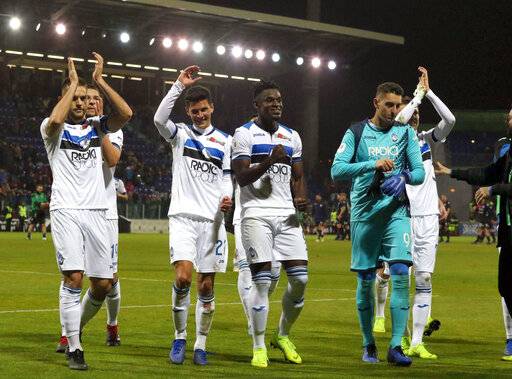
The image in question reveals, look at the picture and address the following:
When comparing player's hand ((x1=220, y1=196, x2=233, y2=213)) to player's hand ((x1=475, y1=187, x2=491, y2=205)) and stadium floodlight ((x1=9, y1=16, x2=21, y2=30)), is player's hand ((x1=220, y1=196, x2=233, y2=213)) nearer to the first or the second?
player's hand ((x1=475, y1=187, x2=491, y2=205))

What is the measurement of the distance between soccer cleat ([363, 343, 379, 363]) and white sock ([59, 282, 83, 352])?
2612 mm

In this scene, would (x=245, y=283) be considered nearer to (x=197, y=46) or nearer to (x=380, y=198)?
(x=380, y=198)

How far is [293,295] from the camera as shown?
1020cm

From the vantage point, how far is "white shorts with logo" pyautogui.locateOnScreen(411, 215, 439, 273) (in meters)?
11.5

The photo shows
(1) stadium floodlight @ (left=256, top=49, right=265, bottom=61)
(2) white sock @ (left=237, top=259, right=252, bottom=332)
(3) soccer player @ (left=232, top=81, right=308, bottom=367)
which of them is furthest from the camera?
(1) stadium floodlight @ (left=256, top=49, right=265, bottom=61)

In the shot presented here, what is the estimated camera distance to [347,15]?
64.9 metres

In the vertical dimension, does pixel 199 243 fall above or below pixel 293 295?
above

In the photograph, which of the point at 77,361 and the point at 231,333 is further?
the point at 231,333

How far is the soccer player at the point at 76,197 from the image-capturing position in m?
9.39

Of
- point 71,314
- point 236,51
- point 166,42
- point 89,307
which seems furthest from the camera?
point 236,51

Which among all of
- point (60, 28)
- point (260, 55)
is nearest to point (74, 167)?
point (60, 28)

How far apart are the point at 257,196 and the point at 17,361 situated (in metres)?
2.56

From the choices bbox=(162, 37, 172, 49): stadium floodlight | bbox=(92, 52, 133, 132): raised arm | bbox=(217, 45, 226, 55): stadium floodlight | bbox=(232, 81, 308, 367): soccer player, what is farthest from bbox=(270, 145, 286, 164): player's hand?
bbox=(217, 45, 226, 55): stadium floodlight

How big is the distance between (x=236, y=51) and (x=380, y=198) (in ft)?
167
